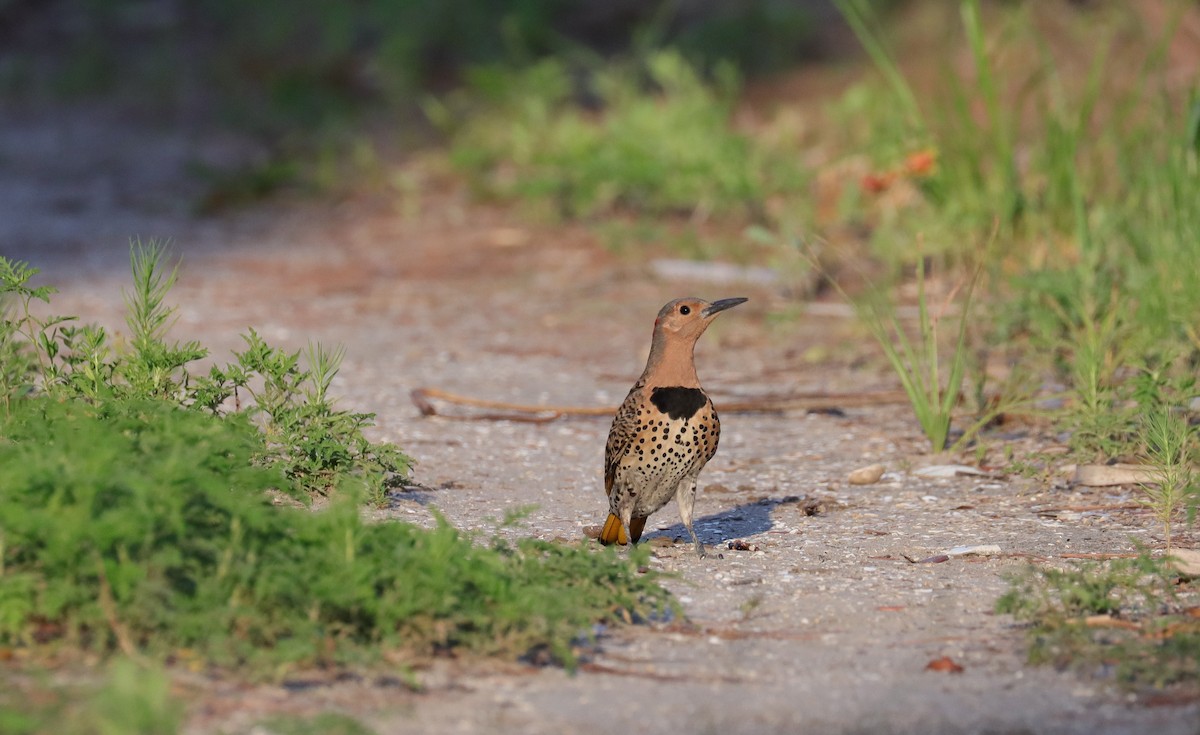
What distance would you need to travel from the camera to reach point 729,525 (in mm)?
5160

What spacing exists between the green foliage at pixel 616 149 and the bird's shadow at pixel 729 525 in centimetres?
457

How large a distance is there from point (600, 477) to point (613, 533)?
3.12 ft

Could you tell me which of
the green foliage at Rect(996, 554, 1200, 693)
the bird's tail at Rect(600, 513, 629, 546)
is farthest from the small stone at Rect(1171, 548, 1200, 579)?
the bird's tail at Rect(600, 513, 629, 546)

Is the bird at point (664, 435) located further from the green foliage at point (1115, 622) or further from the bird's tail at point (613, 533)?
the green foliage at point (1115, 622)

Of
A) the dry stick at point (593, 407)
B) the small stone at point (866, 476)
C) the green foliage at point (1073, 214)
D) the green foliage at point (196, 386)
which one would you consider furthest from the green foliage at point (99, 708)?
the green foliage at point (1073, 214)

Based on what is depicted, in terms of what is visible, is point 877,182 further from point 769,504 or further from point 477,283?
point 769,504

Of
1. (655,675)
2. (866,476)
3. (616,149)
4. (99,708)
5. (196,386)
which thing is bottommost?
(655,675)

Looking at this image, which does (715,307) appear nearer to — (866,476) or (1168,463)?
(866,476)

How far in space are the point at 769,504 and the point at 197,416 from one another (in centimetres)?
213

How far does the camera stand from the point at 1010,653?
3.74 m

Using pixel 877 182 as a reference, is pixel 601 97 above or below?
above

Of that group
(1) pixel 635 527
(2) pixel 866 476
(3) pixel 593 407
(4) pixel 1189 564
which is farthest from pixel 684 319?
(3) pixel 593 407

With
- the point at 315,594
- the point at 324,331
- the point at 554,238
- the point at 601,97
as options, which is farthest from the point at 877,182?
→ the point at 315,594

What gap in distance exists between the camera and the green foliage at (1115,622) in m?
3.54
